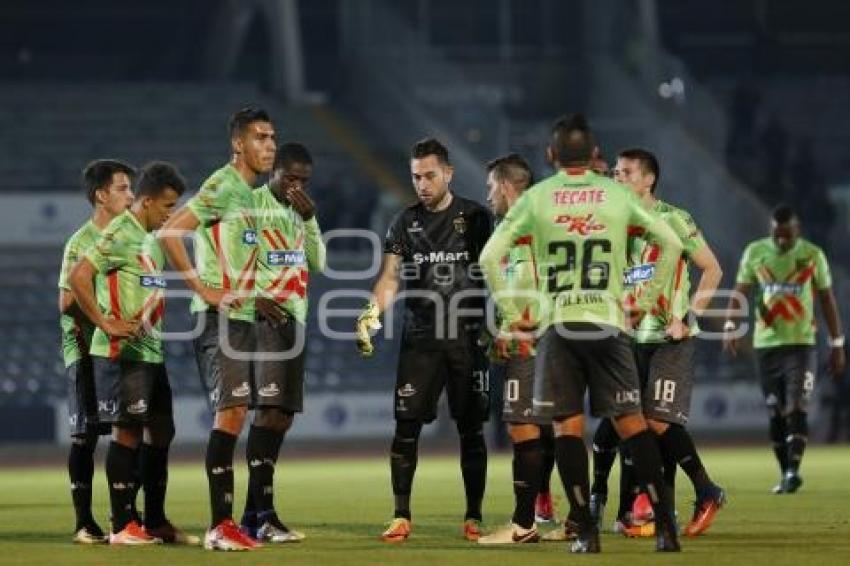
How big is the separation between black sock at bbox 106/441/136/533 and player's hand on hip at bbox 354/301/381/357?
1502 millimetres

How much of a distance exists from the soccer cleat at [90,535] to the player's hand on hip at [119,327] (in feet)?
3.99

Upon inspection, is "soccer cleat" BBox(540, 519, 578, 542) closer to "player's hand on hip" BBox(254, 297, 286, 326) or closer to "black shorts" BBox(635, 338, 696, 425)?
"black shorts" BBox(635, 338, 696, 425)

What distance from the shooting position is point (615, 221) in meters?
10.9

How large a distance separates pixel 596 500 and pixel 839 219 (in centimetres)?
2206

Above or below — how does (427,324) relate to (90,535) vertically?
above

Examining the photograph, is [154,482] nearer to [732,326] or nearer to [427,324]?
[427,324]

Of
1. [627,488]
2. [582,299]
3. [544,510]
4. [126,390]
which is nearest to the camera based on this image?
[582,299]

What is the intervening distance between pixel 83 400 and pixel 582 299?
3.36m

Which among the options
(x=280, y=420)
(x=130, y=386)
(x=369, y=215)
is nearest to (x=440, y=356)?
(x=280, y=420)

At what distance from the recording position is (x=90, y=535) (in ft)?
40.2

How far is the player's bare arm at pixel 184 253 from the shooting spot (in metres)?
11.4

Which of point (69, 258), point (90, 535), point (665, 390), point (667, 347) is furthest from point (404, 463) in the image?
point (69, 258)

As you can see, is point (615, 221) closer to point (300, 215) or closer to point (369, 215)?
point (300, 215)

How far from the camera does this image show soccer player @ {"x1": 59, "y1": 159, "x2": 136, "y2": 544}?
12.4m
